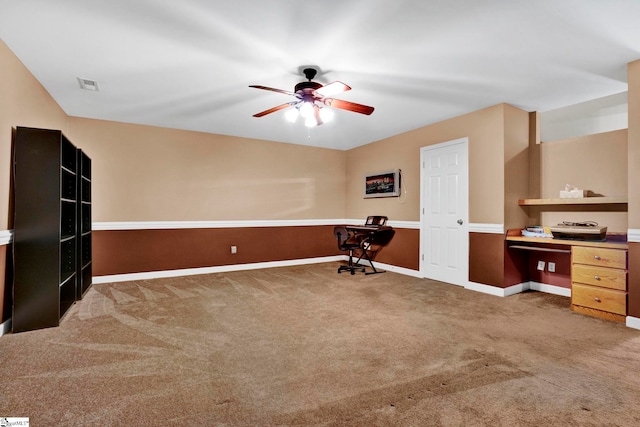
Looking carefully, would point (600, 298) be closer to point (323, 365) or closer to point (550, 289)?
point (550, 289)

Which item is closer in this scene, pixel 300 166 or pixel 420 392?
pixel 420 392

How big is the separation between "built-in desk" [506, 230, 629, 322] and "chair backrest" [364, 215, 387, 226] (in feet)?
9.09

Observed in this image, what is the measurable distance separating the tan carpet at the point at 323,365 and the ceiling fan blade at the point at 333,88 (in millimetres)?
2132

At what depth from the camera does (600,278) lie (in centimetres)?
321

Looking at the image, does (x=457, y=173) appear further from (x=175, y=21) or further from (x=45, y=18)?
(x=45, y=18)

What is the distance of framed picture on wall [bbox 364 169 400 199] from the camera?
18.2ft

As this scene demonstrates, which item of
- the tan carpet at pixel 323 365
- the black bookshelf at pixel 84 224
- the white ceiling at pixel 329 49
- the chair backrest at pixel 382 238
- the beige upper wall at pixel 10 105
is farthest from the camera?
the chair backrest at pixel 382 238

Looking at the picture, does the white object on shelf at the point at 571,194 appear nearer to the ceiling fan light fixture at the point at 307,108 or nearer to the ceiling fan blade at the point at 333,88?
the ceiling fan blade at the point at 333,88

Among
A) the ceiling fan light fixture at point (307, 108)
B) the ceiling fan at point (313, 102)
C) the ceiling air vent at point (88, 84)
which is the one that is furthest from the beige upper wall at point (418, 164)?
the ceiling air vent at point (88, 84)

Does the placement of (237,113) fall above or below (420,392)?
above

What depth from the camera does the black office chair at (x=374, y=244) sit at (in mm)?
5512

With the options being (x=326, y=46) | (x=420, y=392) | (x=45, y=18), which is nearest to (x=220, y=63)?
(x=326, y=46)

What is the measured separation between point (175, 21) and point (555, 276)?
5.06 metres

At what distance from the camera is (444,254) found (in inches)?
188
